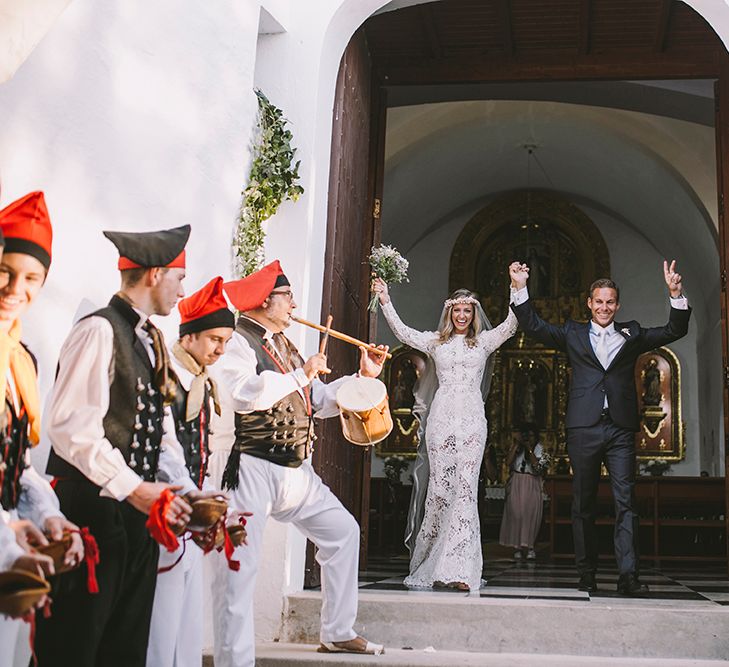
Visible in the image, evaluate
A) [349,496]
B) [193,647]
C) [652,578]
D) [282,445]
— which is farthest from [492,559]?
[193,647]

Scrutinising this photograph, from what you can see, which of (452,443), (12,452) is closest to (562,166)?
(452,443)

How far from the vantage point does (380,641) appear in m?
5.62

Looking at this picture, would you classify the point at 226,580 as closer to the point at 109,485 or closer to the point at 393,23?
the point at 109,485

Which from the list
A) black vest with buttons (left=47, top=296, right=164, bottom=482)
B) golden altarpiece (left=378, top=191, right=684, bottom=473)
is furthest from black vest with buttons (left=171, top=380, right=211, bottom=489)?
golden altarpiece (left=378, top=191, right=684, bottom=473)

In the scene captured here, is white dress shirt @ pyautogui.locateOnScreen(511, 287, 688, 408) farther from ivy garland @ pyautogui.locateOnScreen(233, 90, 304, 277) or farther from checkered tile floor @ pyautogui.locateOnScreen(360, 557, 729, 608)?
ivy garland @ pyautogui.locateOnScreen(233, 90, 304, 277)

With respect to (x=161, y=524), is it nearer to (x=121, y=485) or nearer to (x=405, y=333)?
(x=121, y=485)

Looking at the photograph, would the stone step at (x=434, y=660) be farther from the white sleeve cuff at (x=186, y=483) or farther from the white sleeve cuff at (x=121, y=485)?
the white sleeve cuff at (x=121, y=485)

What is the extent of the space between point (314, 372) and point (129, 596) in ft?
5.40

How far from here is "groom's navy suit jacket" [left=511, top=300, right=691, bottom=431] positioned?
668 centimetres

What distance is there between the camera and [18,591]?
7.45 ft

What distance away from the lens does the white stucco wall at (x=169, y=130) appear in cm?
380

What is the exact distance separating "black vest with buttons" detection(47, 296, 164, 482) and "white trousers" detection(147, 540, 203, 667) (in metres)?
0.44

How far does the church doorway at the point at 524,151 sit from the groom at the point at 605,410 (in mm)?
889

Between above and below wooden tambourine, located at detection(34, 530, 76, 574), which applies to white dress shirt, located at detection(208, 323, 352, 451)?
above
